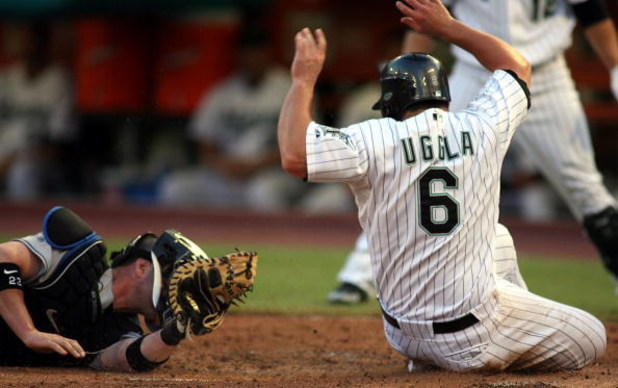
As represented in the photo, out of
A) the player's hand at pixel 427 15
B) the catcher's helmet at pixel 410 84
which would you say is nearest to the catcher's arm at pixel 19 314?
the catcher's helmet at pixel 410 84

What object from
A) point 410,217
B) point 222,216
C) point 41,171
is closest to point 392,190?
point 410,217

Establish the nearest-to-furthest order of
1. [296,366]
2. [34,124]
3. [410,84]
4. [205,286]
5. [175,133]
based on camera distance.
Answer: [410,84] < [205,286] < [296,366] < [175,133] < [34,124]

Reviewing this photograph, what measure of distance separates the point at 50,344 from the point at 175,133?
792 cm

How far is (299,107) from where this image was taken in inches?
150

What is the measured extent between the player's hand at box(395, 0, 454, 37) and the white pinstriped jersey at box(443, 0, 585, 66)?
1664mm

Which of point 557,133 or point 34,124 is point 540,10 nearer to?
point 557,133

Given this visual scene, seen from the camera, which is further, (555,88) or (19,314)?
(555,88)

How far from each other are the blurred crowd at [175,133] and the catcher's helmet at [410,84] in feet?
18.3

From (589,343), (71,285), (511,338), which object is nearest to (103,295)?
(71,285)

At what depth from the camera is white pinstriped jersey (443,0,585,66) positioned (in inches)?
230

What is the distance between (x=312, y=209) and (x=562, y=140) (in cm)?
503

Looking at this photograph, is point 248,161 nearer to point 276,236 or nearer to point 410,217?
point 276,236

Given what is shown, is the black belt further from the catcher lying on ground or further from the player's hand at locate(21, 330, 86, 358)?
the player's hand at locate(21, 330, 86, 358)

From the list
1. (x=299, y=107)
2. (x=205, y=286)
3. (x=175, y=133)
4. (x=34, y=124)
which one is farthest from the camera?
(x=34, y=124)
